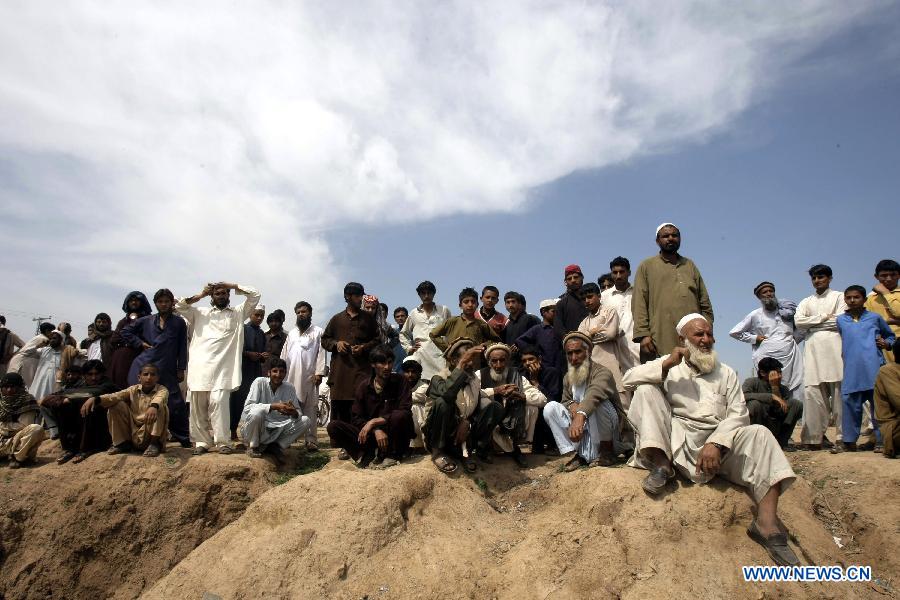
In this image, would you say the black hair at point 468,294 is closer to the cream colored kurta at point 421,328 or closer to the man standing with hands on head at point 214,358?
the cream colored kurta at point 421,328

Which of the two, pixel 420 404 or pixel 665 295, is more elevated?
pixel 665 295

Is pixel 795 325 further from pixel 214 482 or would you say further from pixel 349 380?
pixel 214 482

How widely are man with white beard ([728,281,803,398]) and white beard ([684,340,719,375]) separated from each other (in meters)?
3.46

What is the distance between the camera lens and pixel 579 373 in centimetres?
594

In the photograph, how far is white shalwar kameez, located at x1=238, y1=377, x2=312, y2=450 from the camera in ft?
21.8

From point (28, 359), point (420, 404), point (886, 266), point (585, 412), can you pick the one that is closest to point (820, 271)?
point (886, 266)

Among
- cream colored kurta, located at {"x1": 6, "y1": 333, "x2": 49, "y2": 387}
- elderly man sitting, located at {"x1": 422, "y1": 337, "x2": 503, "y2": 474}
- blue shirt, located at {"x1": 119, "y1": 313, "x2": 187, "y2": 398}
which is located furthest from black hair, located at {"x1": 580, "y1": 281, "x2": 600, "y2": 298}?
cream colored kurta, located at {"x1": 6, "y1": 333, "x2": 49, "y2": 387}

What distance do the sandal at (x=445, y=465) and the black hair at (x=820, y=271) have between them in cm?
559

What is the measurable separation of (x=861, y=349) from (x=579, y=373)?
3.51 meters

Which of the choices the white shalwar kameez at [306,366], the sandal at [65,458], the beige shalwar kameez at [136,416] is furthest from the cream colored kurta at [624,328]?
the sandal at [65,458]

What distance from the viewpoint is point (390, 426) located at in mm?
6027

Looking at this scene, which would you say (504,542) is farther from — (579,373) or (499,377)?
(579,373)

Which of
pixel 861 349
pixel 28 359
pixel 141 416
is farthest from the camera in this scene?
pixel 28 359

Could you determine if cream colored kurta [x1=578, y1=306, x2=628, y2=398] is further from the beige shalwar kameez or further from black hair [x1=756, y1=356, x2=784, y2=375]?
the beige shalwar kameez
